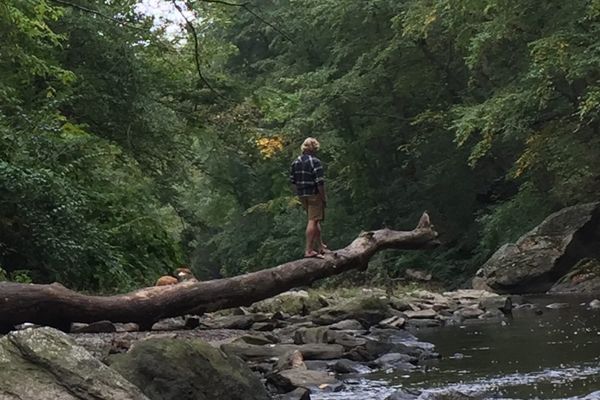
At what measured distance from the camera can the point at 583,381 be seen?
7.58 metres

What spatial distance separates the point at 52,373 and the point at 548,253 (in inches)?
631

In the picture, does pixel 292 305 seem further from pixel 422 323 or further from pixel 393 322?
pixel 393 322

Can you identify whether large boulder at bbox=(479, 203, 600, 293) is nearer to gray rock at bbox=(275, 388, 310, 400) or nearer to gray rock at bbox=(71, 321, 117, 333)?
gray rock at bbox=(71, 321, 117, 333)

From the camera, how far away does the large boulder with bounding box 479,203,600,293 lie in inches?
750

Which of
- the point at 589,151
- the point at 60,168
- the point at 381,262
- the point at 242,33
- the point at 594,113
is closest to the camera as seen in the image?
the point at 60,168

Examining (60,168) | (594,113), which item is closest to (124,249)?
(60,168)

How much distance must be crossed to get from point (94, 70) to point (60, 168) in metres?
4.77

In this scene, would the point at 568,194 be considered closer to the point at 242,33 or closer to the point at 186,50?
the point at 186,50

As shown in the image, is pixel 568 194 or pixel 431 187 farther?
pixel 431 187

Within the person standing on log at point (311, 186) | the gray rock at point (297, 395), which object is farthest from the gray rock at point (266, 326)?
the gray rock at point (297, 395)

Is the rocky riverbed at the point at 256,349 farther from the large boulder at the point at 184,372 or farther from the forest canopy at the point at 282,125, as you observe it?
the forest canopy at the point at 282,125

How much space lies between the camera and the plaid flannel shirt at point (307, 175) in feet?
35.9

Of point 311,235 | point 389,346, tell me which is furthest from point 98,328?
point 389,346

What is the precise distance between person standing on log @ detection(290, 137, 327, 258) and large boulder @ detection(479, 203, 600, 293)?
30.2 feet
